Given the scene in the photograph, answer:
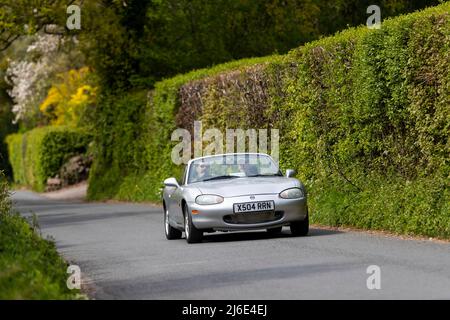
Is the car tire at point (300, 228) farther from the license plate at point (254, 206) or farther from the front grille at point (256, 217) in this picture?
the license plate at point (254, 206)

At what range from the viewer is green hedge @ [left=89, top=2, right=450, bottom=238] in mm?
17234

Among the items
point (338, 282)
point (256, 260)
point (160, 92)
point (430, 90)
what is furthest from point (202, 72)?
point (338, 282)

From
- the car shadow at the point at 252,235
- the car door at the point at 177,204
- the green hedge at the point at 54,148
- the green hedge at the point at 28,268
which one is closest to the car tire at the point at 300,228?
the car shadow at the point at 252,235

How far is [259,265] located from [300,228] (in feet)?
15.6

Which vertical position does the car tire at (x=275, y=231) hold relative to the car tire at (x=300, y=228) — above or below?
below

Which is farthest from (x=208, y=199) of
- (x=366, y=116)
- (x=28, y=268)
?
(x=28, y=268)

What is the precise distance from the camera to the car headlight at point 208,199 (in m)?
17.5

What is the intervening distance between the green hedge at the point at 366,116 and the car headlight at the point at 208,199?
118 inches

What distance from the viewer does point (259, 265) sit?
1351 centimetres

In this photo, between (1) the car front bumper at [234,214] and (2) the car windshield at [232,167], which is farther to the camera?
(2) the car windshield at [232,167]

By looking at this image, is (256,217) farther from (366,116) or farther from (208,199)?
(366,116)

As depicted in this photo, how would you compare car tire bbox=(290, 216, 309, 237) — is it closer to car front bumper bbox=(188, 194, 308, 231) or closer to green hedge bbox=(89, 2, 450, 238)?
car front bumper bbox=(188, 194, 308, 231)

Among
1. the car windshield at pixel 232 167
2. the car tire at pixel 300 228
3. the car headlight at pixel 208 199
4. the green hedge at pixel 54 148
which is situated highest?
the car windshield at pixel 232 167

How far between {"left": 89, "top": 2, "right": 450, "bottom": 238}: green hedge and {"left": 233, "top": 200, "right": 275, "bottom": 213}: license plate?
7.42 feet
